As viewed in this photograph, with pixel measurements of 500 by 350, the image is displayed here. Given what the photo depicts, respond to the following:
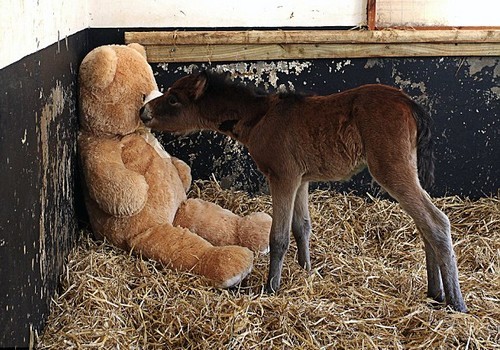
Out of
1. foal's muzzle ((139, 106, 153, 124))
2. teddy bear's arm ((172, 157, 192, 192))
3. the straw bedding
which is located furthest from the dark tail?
teddy bear's arm ((172, 157, 192, 192))

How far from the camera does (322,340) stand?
290 cm

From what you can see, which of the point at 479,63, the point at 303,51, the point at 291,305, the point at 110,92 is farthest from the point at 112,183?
the point at 479,63

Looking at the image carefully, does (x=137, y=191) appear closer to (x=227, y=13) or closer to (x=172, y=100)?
(x=172, y=100)

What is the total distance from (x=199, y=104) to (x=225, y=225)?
2.40 ft

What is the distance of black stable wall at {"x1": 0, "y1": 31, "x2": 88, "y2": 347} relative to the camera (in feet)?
7.34

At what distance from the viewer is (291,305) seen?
308 cm

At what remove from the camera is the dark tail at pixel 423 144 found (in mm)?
3209

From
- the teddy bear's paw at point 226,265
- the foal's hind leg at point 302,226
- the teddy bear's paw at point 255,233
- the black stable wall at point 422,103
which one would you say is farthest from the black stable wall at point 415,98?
the teddy bear's paw at point 226,265

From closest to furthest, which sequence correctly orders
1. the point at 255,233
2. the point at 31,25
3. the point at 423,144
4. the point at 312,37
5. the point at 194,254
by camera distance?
the point at 31,25 < the point at 423,144 < the point at 194,254 < the point at 255,233 < the point at 312,37

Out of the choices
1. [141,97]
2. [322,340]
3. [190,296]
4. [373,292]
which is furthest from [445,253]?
[141,97]

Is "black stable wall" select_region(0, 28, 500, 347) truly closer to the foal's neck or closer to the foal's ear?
the foal's ear

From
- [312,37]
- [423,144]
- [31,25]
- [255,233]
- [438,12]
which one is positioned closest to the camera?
[31,25]

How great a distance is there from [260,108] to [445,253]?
1186 mm

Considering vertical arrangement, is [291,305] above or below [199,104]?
below
